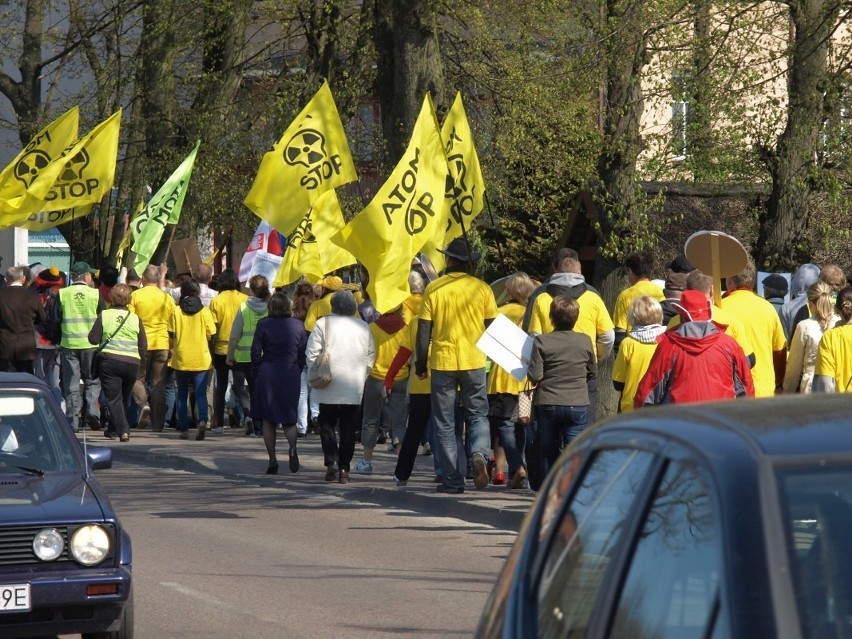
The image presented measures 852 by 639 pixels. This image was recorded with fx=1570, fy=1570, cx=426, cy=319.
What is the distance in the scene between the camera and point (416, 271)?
16406 mm

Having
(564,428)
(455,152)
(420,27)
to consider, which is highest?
(420,27)

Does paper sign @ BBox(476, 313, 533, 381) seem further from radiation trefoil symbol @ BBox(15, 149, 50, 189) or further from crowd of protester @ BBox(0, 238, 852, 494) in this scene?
radiation trefoil symbol @ BBox(15, 149, 50, 189)

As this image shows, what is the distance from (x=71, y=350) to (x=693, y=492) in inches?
665

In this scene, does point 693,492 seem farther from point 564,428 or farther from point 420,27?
point 420,27

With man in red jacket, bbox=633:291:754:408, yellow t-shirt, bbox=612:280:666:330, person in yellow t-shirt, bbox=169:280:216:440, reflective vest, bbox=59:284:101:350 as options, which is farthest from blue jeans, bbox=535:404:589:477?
reflective vest, bbox=59:284:101:350

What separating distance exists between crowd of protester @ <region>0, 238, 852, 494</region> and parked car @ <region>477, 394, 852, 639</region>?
15.8 feet

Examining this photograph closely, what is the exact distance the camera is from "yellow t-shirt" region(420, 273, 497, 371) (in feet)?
41.9

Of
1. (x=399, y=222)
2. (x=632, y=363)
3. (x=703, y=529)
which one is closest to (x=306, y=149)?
(x=399, y=222)

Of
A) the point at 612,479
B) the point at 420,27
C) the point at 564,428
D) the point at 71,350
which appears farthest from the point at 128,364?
the point at 612,479

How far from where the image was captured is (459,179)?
14.6m

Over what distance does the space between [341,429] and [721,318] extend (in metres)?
4.95

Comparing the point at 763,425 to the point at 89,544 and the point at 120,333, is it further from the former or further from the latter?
the point at 120,333

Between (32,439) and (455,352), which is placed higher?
(455,352)

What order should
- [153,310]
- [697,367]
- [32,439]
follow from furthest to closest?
[153,310] → [697,367] → [32,439]
